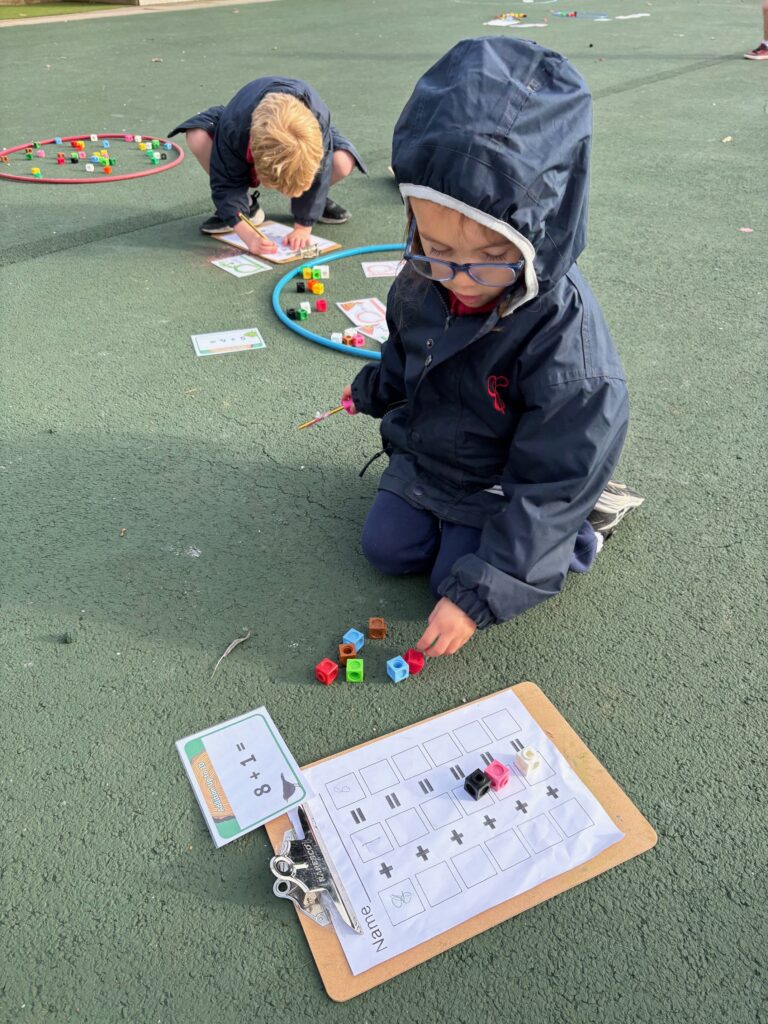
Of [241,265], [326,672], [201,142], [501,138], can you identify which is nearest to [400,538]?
[326,672]

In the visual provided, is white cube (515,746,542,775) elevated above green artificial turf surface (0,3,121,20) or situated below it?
below

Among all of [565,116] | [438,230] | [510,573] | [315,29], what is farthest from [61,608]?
[315,29]

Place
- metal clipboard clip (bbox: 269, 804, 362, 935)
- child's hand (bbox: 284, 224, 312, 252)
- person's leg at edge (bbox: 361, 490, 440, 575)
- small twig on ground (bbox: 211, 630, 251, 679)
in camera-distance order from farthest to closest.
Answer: child's hand (bbox: 284, 224, 312, 252) < person's leg at edge (bbox: 361, 490, 440, 575) < small twig on ground (bbox: 211, 630, 251, 679) < metal clipboard clip (bbox: 269, 804, 362, 935)

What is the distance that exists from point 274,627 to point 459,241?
2.84 feet

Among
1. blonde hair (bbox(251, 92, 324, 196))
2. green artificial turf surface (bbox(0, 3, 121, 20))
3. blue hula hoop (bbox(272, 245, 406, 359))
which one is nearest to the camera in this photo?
blue hula hoop (bbox(272, 245, 406, 359))

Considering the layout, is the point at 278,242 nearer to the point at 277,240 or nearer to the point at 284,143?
the point at 277,240

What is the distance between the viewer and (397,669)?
1.51 meters

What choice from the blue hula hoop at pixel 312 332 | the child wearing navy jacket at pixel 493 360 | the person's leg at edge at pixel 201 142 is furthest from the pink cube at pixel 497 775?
the person's leg at edge at pixel 201 142

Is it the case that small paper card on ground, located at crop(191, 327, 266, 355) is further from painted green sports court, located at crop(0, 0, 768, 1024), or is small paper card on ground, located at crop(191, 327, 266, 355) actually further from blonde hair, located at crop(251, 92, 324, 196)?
blonde hair, located at crop(251, 92, 324, 196)

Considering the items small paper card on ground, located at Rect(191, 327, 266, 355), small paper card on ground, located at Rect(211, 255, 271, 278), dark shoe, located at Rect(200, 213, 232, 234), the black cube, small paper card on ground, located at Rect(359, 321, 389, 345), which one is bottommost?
the black cube

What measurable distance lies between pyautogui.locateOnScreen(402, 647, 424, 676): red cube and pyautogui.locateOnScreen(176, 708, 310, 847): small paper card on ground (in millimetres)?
290

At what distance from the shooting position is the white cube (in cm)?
136

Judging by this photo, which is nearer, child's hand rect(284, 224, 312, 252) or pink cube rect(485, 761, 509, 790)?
pink cube rect(485, 761, 509, 790)

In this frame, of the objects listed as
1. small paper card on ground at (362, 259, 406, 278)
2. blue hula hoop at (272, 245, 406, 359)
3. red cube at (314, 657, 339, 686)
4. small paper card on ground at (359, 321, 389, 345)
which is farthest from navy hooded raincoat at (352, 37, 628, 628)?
small paper card on ground at (362, 259, 406, 278)
